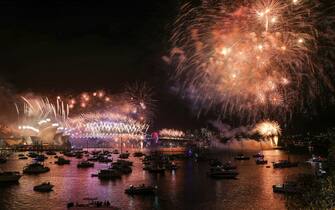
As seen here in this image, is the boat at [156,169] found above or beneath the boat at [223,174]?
above

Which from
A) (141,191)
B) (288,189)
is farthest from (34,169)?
(288,189)

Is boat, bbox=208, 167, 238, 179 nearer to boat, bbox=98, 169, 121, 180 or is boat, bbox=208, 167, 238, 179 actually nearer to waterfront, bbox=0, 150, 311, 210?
waterfront, bbox=0, 150, 311, 210

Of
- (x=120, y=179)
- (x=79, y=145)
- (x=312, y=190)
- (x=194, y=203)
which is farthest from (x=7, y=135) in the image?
(x=312, y=190)

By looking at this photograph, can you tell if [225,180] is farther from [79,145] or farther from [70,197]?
[79,145]

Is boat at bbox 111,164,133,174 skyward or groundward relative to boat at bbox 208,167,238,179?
skyward

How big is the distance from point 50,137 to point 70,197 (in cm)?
9355

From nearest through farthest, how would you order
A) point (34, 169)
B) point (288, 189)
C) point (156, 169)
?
point (288, 189)
point (34, 169)
point (156, 169)

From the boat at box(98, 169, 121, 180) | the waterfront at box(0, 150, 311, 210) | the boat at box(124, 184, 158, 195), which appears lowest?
the waterfront at box(0, 150, 311, 210)

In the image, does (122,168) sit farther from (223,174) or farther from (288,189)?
(288,189)

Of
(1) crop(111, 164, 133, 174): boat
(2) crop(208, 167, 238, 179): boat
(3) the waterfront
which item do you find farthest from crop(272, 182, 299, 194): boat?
(1) crop(111, 164, 133, 174): boat

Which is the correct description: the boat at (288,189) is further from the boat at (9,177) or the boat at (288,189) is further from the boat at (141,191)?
the boat at (9,177)

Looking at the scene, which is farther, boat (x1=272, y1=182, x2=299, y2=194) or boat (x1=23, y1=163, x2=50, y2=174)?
boat (x1=23, y1=163, x2=50, y2=174)

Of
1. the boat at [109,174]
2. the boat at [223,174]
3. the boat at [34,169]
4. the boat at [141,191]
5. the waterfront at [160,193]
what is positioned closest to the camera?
the waterfront at [160,193]

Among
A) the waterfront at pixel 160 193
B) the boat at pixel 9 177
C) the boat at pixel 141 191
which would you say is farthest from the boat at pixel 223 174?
the boat at pixel 9 177
